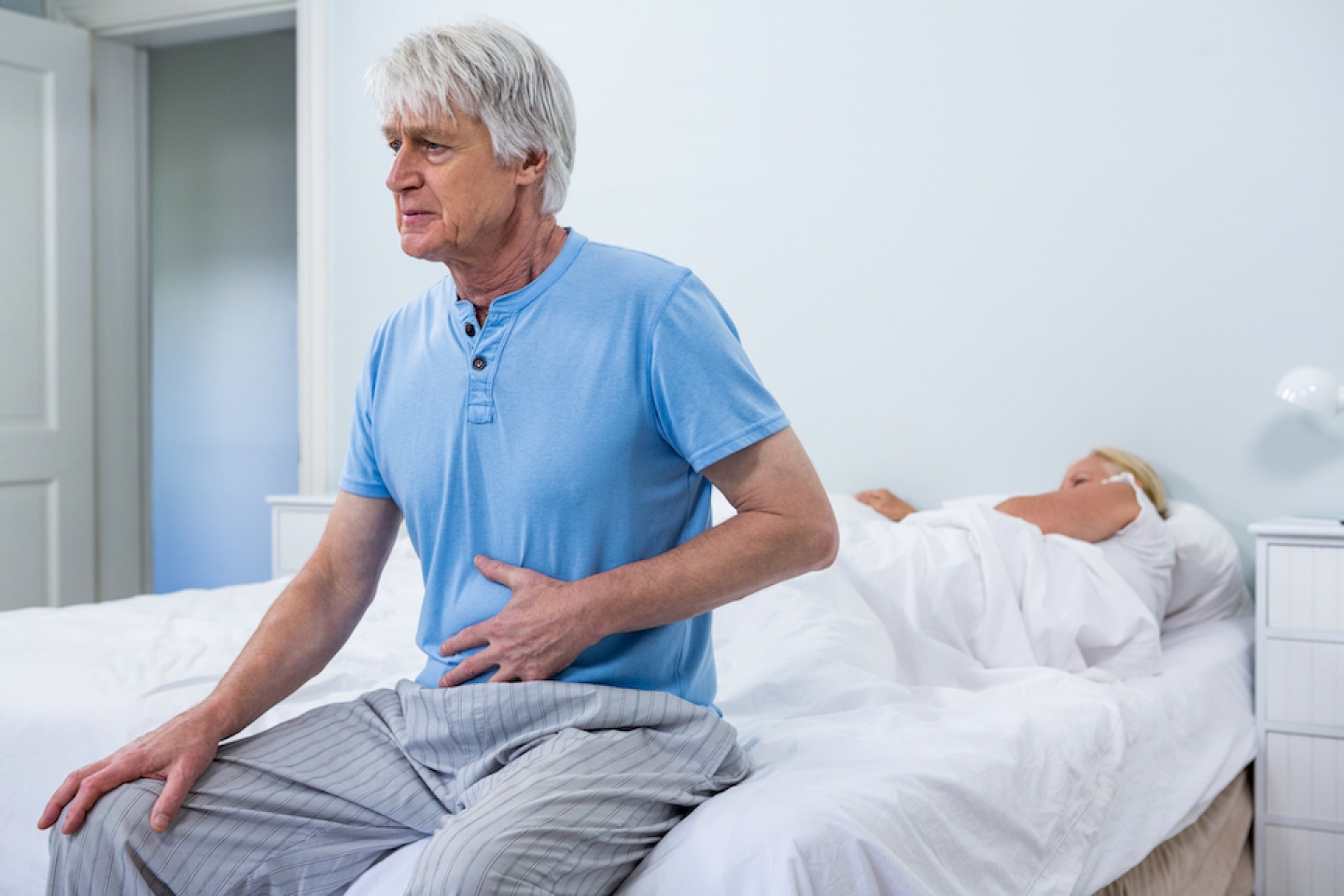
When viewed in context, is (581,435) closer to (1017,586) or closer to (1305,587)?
(1017,586)

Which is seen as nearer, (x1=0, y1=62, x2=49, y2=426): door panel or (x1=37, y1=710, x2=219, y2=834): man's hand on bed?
(x1=37, y1=710, x2=219, y2=834): man's hand on bed

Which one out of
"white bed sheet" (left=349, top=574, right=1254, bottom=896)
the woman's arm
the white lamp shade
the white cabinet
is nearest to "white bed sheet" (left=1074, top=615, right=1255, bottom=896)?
"white bed sheet" (left=349, top=574, right=1254, bottom=896)

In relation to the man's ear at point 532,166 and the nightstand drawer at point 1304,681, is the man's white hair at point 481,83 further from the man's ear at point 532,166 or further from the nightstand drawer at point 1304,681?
the nightstand drawer at point 1304,681

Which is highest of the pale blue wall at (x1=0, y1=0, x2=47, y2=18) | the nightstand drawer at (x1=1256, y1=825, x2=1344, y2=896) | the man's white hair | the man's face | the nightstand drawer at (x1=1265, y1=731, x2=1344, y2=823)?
the pale blue wall at (x1=0, y1=0, x2=47, y2=18)

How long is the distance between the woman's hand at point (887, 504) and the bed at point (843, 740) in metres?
0.67

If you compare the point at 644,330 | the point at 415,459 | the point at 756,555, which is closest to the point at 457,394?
the point at 415,459

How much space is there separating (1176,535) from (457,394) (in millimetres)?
1608

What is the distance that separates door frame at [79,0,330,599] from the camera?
11.1ft

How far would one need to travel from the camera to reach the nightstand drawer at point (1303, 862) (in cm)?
190

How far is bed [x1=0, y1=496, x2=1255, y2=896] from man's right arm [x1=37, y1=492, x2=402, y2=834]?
181 millimetres

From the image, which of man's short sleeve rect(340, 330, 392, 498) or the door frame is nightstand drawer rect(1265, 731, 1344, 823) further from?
the door frame

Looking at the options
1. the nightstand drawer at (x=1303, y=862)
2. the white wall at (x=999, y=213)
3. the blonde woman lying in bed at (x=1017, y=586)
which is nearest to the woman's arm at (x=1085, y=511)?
the blonde woman lying in bed at (x=1017, y=586)

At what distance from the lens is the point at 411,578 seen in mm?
2240

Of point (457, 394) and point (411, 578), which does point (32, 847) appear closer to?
point (457, 394)
